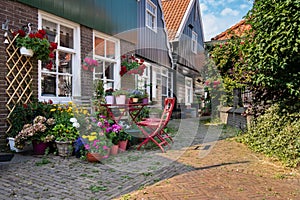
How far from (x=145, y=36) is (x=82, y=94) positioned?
447 cm

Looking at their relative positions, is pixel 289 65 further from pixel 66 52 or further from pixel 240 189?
pixel 66 52

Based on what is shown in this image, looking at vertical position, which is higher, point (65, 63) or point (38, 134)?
point (65, 63)

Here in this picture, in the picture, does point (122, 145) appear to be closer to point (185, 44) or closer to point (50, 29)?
point (50, 29)

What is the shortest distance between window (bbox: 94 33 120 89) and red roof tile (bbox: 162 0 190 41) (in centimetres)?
708

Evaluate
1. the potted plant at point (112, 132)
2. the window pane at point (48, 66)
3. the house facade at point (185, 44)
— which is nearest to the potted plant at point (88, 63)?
the window pane at point (48, 66)

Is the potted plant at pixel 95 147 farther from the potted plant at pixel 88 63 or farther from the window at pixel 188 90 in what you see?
the window at pixel 188 90

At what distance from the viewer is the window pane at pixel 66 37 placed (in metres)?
5.93

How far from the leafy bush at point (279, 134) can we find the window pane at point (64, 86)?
14.7 feet

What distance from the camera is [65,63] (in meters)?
6.05

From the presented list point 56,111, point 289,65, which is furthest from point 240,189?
point 56,111

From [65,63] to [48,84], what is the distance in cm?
75

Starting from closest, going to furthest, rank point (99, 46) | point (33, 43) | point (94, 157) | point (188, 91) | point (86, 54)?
point (94, 157) → point (33, 43) → point (86, 54) → point (99, 46) → point (188, 91)

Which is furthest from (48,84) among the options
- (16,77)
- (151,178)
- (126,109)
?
(151,178)

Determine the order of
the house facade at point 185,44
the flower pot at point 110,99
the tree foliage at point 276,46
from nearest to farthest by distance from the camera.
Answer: the tree foliage at point 276,46 → the flower pot at point 110,99 → the house facade at point 185,44
